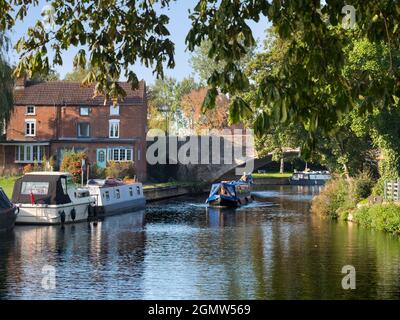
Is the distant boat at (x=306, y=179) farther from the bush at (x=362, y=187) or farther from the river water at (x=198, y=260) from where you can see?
the river water at (x=198, y=260)

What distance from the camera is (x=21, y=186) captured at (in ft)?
128

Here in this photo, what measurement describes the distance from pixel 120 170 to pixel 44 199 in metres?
25.7

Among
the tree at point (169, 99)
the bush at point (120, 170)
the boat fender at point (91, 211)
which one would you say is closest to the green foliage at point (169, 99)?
the tree at point (169, 99)

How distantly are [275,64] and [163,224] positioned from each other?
45.2 feet

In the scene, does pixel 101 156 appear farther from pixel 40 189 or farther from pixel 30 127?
pixel 40 189

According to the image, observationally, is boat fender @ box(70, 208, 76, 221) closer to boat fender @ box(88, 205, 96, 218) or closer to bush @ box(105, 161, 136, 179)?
boat fender @ box(88, 205, 96, 218)

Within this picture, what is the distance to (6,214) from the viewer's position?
3491cm

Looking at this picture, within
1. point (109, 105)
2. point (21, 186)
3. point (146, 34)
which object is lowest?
point (21, 186)

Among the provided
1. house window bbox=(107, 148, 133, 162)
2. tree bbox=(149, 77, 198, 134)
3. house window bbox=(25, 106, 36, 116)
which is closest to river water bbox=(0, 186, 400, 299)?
house window bbox=(107, 148, 133, 162)

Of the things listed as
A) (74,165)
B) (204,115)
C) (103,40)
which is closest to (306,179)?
(204,115)

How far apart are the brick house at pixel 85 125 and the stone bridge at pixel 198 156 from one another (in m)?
2.88

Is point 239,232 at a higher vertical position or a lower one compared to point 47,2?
lower
